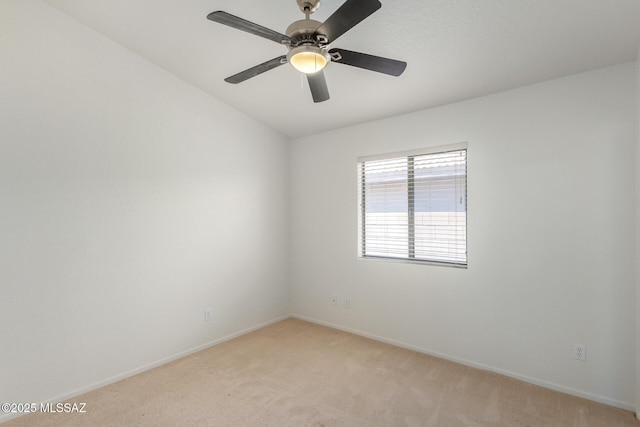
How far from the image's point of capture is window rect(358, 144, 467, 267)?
2973 mm

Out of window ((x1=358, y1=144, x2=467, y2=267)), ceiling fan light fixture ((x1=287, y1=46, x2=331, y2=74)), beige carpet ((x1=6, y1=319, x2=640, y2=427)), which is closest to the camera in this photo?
ceiling fan light fixture ((x1=287, y1=46, x2=331, y2=74))

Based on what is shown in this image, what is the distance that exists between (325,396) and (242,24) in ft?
8.10

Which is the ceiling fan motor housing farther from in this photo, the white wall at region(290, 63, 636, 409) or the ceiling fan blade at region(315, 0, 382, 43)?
the white wall at region(290, 63, 636, 409)

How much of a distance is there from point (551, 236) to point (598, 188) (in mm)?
454

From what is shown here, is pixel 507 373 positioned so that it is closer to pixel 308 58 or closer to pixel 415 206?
pixel 415 206

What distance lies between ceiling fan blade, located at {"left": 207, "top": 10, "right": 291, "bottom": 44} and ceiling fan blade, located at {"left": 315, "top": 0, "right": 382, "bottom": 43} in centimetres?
21

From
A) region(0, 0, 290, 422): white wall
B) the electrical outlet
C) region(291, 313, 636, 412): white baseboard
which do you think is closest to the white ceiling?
region(0, 0, 290, 422): white wall

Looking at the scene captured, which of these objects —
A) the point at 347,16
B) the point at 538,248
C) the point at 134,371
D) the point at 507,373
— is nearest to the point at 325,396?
the point at 507,373

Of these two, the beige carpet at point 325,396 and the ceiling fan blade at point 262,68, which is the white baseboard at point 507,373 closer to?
the beige carpet at point 325,396

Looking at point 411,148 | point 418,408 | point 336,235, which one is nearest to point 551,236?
point 411,148

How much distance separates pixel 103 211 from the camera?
2.55m

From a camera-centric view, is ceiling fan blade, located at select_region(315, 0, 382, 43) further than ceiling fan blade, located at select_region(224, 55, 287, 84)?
No

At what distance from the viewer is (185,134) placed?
3121 mm

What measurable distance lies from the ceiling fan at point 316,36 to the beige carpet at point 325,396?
7.28 feet
